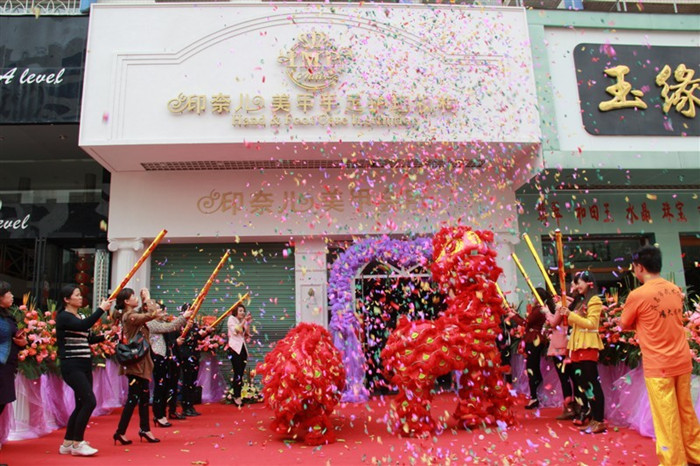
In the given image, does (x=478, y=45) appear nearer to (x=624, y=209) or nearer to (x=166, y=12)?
(x=624, y=209)

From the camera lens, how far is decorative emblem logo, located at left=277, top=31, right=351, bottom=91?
8055mm

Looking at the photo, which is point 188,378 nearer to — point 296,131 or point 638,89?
point 296,131

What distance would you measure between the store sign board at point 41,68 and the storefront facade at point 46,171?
0.05ft

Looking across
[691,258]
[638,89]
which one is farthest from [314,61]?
[691,258]

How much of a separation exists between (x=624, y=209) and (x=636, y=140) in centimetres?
141

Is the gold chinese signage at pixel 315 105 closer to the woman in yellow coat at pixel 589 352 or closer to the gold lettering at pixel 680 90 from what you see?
the gold lettering at pixel 680 90

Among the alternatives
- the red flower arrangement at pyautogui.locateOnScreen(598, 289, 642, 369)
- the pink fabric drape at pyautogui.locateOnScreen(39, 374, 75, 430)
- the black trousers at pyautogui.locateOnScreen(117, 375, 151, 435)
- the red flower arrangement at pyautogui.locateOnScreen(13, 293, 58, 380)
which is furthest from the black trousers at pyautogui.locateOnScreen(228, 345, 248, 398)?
the red flower arrangement at pyautogui.locateOnScreen(598, 289, 642, 369)

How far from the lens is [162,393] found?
5641 millimetres

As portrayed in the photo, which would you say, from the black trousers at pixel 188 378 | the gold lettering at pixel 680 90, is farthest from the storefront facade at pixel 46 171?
the gold lettering at pixel 680 90

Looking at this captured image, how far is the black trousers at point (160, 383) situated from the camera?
5582mm

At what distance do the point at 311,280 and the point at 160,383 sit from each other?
3.37 meters

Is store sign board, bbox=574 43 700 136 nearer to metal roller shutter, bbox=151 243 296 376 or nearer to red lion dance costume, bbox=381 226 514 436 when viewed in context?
red lion dance costume, bbox=381 226 514 436

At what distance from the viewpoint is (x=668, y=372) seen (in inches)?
131

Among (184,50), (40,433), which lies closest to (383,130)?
(184,50)
